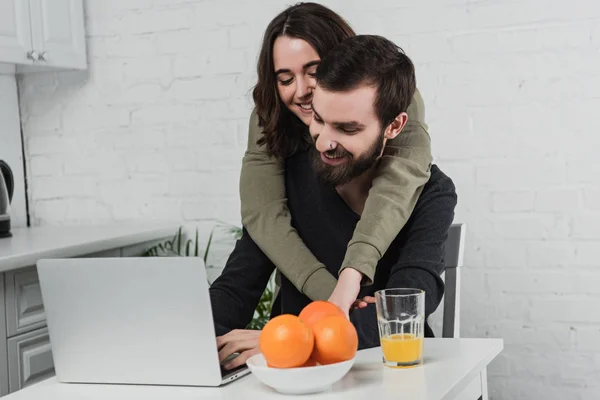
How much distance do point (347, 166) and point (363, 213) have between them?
95mm

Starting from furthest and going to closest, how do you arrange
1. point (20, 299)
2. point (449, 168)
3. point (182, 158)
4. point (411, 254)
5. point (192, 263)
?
point (182, 158)
point (449, 168)
point (20, 299)
point (411, 254)
point (192, 263)

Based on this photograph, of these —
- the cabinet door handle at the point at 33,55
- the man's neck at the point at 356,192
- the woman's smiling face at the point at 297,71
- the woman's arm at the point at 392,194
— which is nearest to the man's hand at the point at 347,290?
Answer: the woman's arm at the point at 392,194

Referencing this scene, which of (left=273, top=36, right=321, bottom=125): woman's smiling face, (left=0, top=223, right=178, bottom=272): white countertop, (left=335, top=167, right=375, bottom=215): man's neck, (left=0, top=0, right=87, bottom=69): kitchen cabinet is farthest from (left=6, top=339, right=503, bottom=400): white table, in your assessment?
(left=0, top=0, right=87, bottom=69): kitchen cabinet

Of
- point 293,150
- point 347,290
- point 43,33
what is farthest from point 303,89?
point 43,33

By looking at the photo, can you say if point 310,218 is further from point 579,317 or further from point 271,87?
point 579,317

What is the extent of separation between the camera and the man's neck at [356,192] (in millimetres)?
1834

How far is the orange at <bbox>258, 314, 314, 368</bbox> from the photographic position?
3.71ft

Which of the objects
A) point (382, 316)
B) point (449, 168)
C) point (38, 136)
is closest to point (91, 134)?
point (38, 136)

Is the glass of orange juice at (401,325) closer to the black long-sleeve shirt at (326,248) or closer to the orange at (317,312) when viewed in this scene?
the orange at (317,312)

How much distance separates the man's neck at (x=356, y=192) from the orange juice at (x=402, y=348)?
0.61 meters

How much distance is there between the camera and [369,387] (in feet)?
3.85

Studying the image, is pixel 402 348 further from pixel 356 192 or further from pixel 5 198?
pixel 5 198

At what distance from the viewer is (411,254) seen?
166cm

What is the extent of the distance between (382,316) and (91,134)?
2.12m
